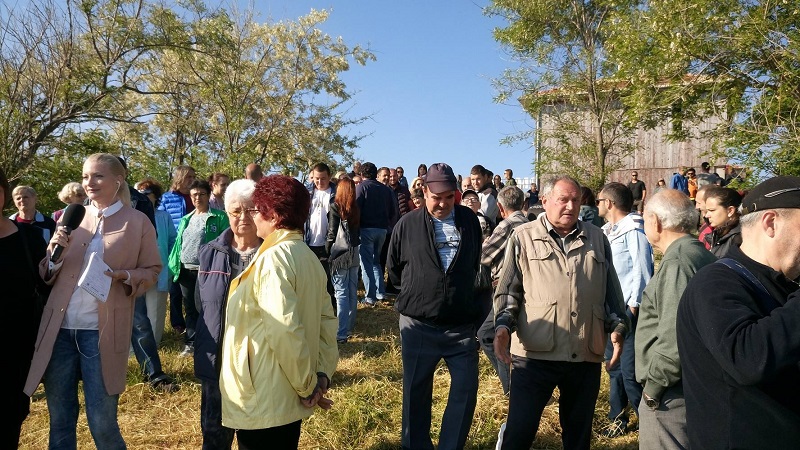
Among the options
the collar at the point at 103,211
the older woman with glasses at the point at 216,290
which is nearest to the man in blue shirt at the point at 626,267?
the older woman with glasses at the point at 216,290

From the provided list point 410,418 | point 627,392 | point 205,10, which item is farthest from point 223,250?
point 205,10

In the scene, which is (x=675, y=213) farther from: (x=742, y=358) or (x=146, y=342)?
(x=146, y=342)

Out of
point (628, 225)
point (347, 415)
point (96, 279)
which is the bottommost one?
point (347, 415)

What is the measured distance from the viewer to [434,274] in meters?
3.92

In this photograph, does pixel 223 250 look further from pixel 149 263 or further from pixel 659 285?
pixel 659 285

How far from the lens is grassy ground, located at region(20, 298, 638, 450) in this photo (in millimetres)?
4312

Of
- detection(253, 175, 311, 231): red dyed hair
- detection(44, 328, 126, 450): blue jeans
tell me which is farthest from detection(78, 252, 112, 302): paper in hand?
detection(253, 175, 311, 231): red dyed hair

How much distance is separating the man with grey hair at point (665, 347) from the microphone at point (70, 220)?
10.3ft

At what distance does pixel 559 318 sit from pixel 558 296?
0.44 feet

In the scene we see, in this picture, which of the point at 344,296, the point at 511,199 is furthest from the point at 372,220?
the point at 511,199

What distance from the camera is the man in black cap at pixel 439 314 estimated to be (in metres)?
3.88

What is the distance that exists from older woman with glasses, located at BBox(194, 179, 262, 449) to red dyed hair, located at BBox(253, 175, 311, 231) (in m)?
0.52

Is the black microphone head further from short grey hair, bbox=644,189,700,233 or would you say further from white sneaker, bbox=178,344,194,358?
white sneaker, bbox=178,344,194,358

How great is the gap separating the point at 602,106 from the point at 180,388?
17547 millimetres
